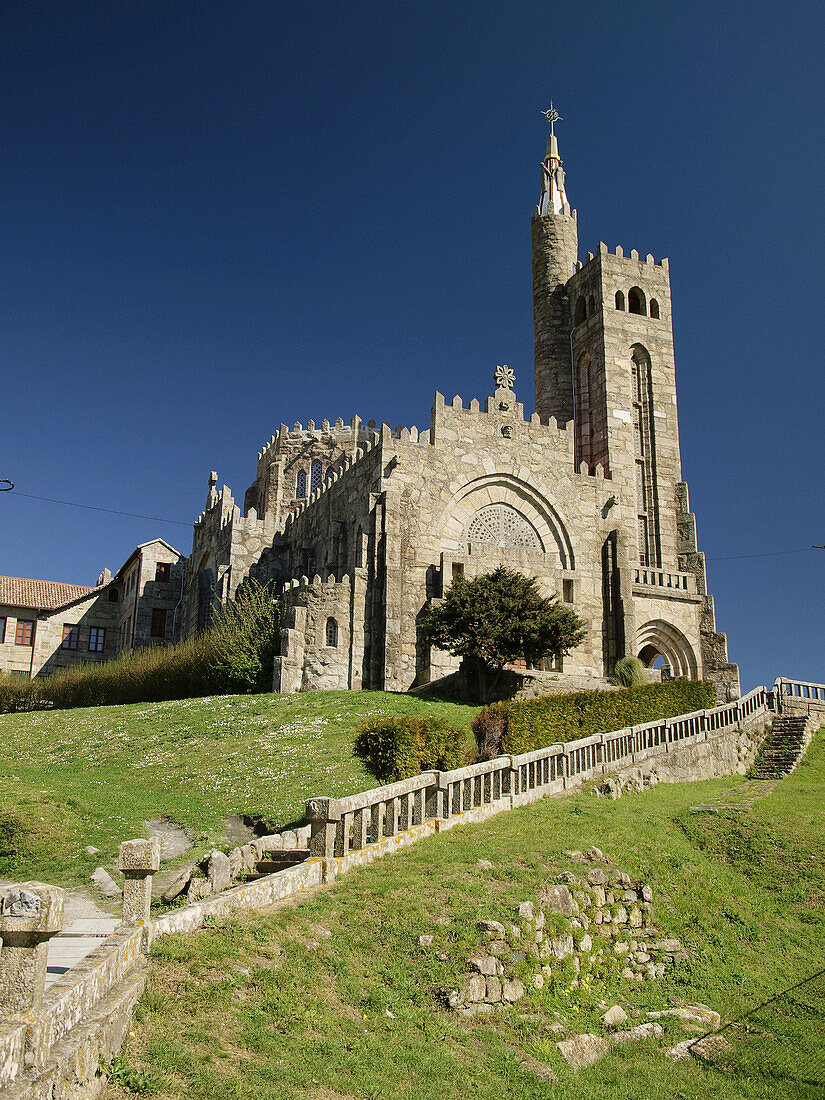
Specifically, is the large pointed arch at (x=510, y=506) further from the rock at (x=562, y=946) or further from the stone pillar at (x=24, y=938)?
the stone pillar at (x=24, y=938)

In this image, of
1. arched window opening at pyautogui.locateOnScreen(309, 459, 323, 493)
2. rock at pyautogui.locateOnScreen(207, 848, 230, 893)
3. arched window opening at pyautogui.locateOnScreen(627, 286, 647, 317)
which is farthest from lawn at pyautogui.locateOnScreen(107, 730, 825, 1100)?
arched window opening at pyautogui.locateOnScreen(309, 459, 323, 493)

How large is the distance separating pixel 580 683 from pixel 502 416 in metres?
11.1

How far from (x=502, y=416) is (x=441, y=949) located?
2748cm

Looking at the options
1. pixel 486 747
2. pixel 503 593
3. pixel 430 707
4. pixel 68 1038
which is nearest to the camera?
pixel 68 1038

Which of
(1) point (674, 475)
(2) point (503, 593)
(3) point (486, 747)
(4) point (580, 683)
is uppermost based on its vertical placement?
(1) point (674, 475)

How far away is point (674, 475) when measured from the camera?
4178cm

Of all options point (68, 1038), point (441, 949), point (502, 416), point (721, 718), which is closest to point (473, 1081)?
point (441, 949)

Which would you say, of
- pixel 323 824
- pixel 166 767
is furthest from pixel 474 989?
pixel 166 767

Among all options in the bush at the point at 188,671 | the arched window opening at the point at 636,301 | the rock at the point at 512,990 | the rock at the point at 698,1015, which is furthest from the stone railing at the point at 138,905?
the arched window opening at the point at 636,301

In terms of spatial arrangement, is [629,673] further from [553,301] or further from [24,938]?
[24,938]

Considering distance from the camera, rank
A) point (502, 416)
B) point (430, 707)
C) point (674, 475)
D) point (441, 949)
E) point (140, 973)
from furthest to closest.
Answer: point (674, 475) < point (502, 416) < point (430, 707) < point (441, 949) < point (140, 973)

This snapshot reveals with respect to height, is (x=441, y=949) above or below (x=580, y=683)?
below

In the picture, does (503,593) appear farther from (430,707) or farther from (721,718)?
(721,718)

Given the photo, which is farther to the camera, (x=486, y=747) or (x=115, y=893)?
(x=486, y=747)
